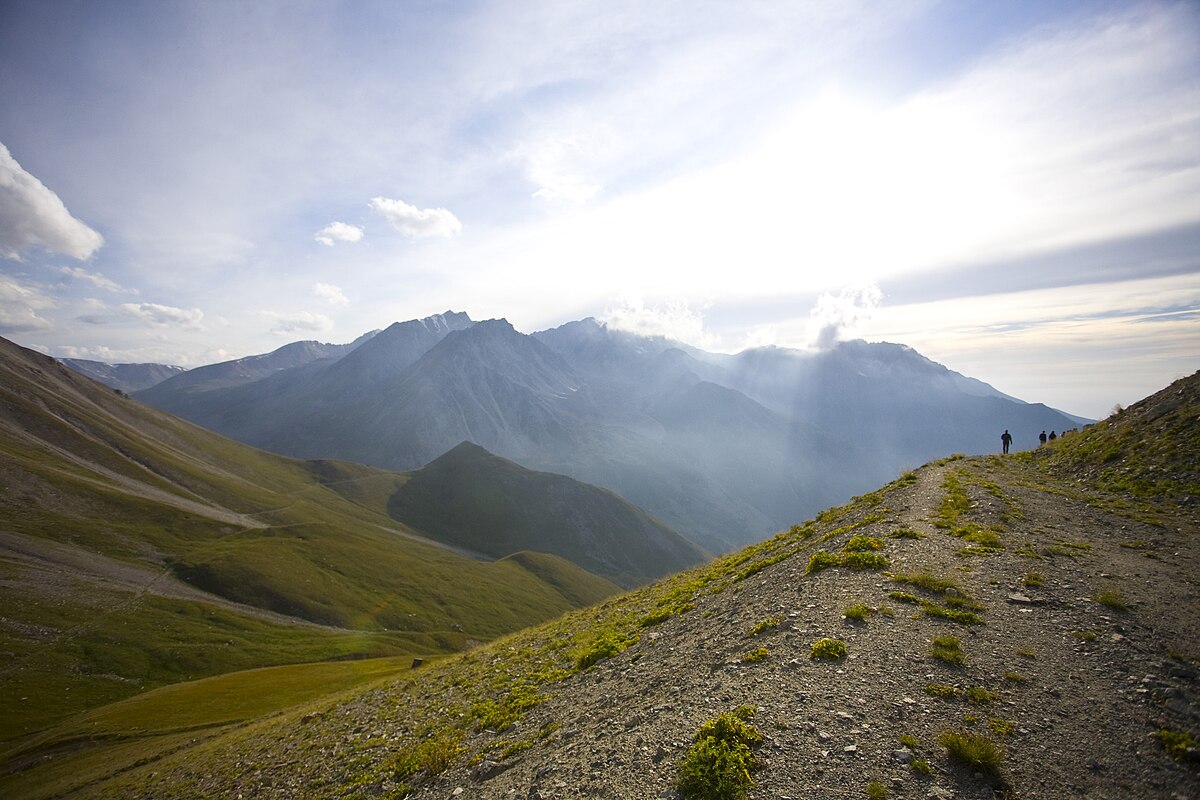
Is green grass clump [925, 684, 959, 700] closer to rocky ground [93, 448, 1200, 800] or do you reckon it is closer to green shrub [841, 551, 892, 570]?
rocky ground [93, 448, 1200, 800]

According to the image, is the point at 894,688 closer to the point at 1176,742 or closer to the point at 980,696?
the point at 980,696

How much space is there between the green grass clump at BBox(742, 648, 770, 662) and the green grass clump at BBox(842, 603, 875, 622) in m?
2.97

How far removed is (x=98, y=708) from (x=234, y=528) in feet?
315

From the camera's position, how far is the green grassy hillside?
8181cm

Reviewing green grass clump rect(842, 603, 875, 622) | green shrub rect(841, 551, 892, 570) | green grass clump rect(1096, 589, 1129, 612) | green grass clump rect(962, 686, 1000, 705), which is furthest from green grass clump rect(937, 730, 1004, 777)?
green shrub rect(841, 551, 892, 570)

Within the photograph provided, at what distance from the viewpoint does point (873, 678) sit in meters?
11.9

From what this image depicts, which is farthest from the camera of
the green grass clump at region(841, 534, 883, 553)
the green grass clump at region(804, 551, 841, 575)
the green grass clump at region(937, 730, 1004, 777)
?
the green grass clump at region(841, 534, 883, 553)

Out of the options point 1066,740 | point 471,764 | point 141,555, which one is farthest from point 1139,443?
point 141,555

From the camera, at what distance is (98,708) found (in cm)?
6750

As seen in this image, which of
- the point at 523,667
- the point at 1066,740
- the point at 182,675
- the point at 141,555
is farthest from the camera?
the point at 141,555

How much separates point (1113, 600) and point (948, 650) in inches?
235

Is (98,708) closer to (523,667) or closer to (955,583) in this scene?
(523,667)

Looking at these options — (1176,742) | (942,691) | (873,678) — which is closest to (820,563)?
(873,678)

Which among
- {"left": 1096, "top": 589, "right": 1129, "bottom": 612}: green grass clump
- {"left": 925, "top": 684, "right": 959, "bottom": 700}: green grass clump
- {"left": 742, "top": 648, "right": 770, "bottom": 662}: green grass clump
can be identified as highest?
{"left": 925, "top": 684, "right": 959, "bottom": 700}: green grass clump
